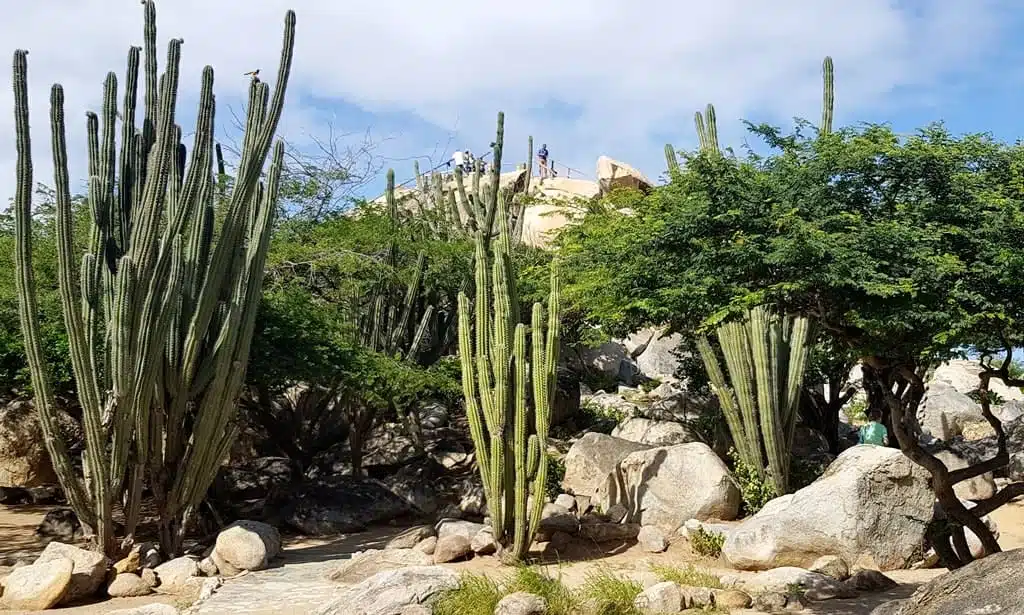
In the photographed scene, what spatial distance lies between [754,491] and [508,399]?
4.13 metres

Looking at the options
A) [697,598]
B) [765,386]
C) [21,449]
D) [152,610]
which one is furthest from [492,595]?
[21,449]

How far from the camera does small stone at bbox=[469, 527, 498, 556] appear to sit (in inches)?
436

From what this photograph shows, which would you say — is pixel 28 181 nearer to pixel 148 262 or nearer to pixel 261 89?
pixel 148 262

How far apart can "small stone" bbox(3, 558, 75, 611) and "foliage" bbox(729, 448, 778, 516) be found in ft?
27.1

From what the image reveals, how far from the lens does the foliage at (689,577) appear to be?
8.95 m

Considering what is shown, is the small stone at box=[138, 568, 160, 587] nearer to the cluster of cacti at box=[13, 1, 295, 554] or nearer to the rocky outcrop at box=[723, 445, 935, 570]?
the cluster of cacti at box=[13, 1, 295, 554]

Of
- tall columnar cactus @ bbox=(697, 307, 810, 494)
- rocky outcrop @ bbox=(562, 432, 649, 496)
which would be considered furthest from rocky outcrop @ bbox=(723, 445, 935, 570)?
rocky outcrop @ bbox=(562, 432, 649, 496)

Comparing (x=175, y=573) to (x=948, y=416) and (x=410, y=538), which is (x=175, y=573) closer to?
(x=410, y=538)

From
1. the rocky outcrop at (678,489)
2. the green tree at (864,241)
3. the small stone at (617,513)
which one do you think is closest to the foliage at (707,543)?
the rocky outcrop at (678,489)

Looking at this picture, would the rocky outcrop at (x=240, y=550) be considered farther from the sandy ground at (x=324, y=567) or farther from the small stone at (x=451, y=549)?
the small stone at (x=451, y=549)

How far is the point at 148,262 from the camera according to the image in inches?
397

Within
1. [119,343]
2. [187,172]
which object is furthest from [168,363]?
[187,172]

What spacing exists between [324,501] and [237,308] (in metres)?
3.96

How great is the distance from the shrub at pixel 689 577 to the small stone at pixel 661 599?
623 millimetres
